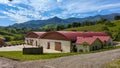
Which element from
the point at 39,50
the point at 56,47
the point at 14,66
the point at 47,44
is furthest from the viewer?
the point at 47,44

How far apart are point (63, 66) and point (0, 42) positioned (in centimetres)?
5245

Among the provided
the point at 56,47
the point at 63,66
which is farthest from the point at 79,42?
the point at 63,66

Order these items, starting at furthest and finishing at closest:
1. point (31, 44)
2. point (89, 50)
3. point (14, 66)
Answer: point (31, 44)
point (89, 50)
point (14, 66)

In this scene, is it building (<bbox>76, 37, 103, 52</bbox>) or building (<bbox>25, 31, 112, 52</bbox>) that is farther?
building (<bbox>25, 31, 112, 52</bbox>)

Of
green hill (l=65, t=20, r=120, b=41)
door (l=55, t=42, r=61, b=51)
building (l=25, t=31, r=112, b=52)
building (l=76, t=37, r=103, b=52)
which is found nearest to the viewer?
building (l=76, t=37, r=103, b=52)

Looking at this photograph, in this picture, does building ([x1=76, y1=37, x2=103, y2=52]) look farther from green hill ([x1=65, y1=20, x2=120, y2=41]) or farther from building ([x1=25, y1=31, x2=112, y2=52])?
green hill ([x1=65, y1=20, x2=120, y2=41])

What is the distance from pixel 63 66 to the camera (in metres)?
28.6

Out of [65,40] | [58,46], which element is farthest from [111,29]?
[65,40]

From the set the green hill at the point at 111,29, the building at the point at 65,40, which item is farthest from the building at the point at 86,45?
the green hill at the point at 111,29

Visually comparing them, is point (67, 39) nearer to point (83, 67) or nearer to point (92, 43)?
point (92, 43)

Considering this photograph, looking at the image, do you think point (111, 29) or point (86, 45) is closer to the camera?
point (86, 45)

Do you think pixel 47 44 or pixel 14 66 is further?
pixel 47 44

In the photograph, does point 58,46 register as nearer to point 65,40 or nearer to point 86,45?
point 65,40

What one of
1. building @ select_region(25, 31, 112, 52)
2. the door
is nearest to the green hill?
building @ select_region(25, 31, 112, 52)
